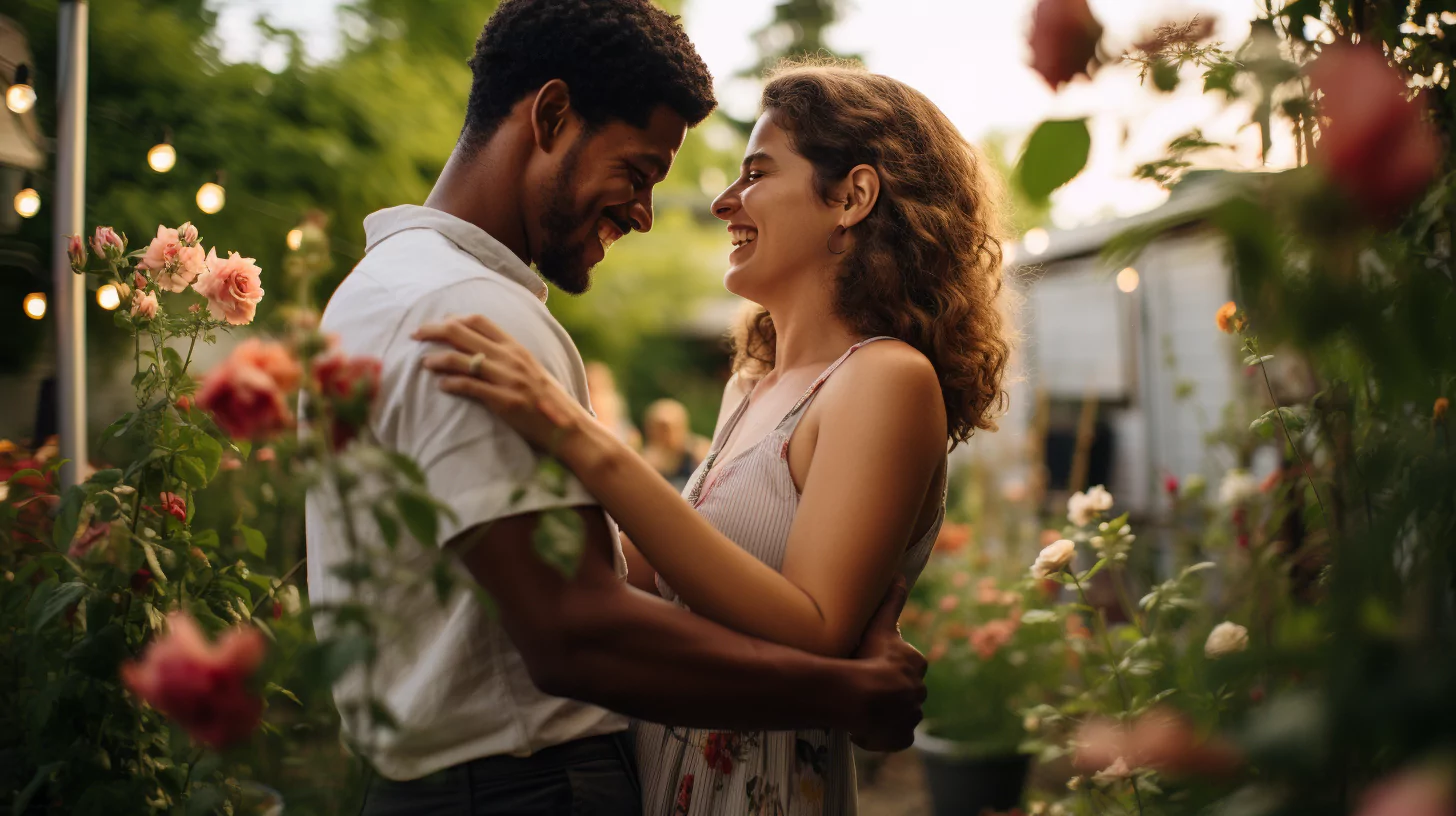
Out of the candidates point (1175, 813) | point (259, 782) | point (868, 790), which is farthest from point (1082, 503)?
point (868, 790)

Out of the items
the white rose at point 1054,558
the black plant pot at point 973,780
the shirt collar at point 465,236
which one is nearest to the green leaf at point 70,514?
the shirt collar at point 465,236

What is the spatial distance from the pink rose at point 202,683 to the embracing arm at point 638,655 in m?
0.29

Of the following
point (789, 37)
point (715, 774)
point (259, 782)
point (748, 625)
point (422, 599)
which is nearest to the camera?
point (422, 599)

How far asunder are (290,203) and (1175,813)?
5.29m

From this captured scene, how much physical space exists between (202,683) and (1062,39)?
0.89 metres

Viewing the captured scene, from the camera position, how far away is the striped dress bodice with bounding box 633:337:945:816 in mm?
1727

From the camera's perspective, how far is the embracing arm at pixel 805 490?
1.24 meters

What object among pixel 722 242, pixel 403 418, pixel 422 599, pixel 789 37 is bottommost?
pixel 722 242

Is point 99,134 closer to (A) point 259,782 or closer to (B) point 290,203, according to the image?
(B) point 290,203

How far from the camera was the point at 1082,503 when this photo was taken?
2.72 metres

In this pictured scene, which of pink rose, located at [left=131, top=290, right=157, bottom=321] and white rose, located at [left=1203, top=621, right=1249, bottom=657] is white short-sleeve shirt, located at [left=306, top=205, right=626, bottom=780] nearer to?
pink rose, located at [left=131, top=290, right=157, bottom=321]

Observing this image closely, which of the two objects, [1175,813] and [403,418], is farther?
[403,418]

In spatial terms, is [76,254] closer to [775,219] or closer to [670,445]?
[775,219]

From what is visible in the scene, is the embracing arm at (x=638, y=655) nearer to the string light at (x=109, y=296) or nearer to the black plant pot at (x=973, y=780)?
the string light at (x=109, y=296)
